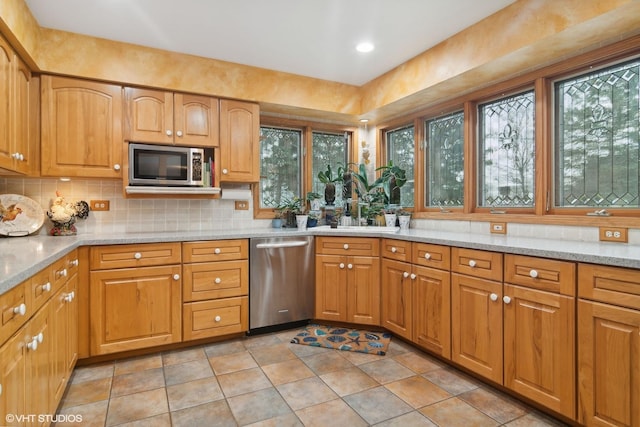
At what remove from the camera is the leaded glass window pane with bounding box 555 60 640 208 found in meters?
2.14

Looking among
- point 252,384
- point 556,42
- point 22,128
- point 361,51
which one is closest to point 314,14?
point 361,51

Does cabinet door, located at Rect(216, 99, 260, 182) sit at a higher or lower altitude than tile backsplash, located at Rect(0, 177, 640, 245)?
higher

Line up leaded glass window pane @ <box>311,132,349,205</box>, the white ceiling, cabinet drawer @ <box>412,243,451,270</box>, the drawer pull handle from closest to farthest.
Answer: the drawer pull handle, the white ceiling, cabinet drawer @ <box>412,243,451,270</box>, leaded glass window pane @ <box>311,132,349,205</box>

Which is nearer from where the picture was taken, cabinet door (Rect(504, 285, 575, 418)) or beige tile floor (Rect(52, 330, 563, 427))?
cabinet door (Rect(504, 285, 575, 418))

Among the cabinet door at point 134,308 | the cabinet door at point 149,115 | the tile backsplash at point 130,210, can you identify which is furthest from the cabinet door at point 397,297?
the cabinet door at point 149,115

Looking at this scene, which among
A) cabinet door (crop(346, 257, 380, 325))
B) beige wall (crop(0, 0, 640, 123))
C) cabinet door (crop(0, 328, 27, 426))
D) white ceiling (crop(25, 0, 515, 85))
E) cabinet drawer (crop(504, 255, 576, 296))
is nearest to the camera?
cabinet door (crop(0, 328, 27, 426))

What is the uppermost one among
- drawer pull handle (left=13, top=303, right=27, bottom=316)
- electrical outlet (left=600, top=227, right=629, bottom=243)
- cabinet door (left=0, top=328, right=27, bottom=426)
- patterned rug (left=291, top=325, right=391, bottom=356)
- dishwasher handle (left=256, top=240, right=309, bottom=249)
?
electrical outlet (left=600, top=227, right=629, bottom=243)

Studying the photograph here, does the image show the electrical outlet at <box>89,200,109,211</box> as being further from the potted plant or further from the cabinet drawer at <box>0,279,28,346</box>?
the potted plant

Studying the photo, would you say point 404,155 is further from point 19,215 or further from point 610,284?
point 19,215

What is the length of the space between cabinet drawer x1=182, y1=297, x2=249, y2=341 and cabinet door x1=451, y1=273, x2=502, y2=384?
1658 millimetres

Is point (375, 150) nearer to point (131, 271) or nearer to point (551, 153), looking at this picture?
point (551, 153)

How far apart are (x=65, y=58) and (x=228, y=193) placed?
1573mm

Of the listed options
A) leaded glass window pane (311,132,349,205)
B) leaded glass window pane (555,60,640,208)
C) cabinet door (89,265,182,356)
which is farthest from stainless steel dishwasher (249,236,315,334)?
leaded glass window pane (555,60,640,208)

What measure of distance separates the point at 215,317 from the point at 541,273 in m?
2.30
